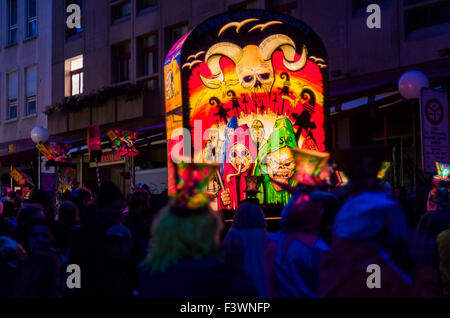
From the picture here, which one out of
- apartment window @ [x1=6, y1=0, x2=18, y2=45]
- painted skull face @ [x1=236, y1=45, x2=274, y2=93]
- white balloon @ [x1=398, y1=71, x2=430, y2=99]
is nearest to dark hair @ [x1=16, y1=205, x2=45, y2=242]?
painted skull face @ [x1=236, y1=45, x2=274, y2=93]

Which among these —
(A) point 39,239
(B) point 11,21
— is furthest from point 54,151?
(B) point 11,21

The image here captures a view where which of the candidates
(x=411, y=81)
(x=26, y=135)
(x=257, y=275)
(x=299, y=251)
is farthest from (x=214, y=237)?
(x=26, y=135)

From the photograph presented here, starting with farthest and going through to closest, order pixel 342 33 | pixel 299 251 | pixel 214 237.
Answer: pixel 342 33
pixel 299 251
pixel 214 237

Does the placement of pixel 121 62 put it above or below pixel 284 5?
below

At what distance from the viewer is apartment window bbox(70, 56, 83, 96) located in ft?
82.5

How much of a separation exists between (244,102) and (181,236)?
25.4ft

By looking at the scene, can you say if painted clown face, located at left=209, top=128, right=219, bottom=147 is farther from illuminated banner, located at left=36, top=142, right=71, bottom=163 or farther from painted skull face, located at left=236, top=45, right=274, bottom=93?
illuminated banner, located at left=36, top=142, right=71, bottom=163

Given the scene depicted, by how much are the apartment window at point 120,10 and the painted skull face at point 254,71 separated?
12.7 meters

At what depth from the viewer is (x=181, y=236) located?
369 centimetres

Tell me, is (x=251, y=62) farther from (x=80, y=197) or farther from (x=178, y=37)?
(x=178, y=37)

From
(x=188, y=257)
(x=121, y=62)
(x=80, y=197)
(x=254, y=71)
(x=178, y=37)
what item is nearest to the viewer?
(x=188, y=257)

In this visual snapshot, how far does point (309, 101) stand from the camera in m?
11.6

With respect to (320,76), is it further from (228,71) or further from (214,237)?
(214,237)

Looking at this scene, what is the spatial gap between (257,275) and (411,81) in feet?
15.5
